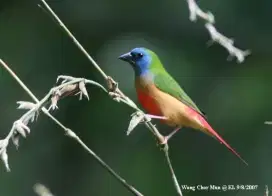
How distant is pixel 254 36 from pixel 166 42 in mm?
271

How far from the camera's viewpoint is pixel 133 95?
68.8 inches

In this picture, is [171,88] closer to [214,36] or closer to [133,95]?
[214,36]

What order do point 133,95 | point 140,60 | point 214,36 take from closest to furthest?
1. point 214,36
2. point 140,60
3. point 133,95

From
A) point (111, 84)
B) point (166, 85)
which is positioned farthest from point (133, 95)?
point (111, 84)

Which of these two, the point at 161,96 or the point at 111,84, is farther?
the point at 161,96

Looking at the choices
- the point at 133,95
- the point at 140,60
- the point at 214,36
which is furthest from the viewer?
the point at 133,95

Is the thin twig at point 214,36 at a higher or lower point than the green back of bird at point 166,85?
higher

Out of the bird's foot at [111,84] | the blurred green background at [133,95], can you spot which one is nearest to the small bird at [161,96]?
the bird's foot at [111,84]

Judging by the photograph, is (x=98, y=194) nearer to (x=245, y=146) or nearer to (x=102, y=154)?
(x=102, y=154)

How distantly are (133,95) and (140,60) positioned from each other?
81 cm

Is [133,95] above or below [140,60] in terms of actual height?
below

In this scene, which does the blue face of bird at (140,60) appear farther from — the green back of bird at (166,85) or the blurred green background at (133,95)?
the blurred green background at (133,95)

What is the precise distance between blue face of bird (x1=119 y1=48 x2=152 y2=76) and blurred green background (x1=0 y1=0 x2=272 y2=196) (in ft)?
2.39

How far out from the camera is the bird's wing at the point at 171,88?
0.98m
